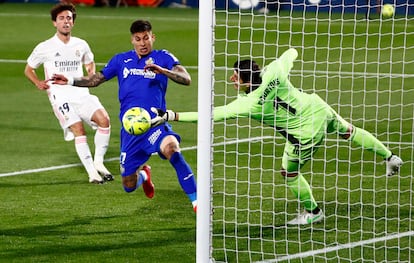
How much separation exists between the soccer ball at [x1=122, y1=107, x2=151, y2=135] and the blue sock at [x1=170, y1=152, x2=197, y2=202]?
652 mm

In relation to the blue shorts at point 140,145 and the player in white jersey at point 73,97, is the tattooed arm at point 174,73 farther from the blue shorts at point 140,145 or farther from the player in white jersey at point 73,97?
the player in white jersey at point 73,97

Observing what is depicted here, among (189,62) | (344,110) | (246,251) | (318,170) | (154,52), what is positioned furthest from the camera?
(189,62)

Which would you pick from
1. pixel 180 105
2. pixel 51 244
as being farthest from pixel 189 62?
pixel 51 244

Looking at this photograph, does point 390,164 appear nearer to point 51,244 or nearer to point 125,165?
point 125,165

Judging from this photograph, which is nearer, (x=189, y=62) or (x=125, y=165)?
(x=125, y=165)

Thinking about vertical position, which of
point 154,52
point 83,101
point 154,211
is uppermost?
point 154,52

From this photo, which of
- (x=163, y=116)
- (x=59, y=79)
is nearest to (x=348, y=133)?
(x=163, y=116)

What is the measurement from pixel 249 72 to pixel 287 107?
496 mm

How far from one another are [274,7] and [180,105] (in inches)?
595

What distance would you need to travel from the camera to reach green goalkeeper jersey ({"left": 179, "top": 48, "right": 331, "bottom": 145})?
991cm

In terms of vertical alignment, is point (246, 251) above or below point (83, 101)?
below

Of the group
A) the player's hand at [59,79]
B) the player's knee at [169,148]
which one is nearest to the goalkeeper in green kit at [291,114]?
the player's knee at [169,148]

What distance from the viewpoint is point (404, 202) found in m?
11.2

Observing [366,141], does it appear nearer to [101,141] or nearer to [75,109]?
[101,141]
